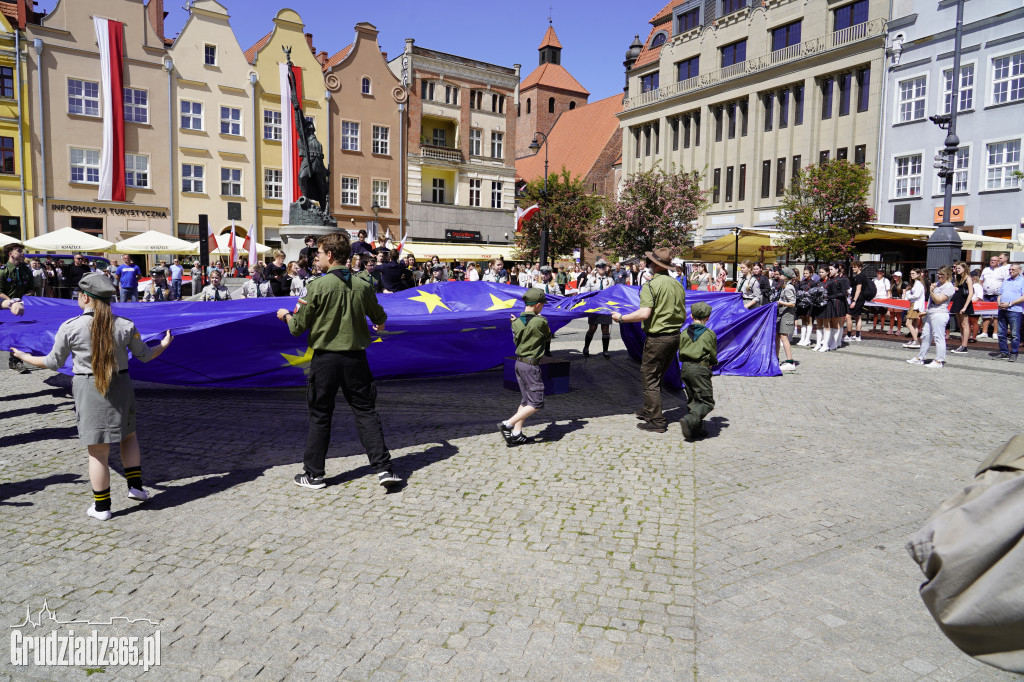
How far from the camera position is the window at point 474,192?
5116 centimetres

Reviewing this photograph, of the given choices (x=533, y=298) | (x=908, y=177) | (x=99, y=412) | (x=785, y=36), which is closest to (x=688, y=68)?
(x=785, y=36)

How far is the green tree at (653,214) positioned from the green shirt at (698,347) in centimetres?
3146

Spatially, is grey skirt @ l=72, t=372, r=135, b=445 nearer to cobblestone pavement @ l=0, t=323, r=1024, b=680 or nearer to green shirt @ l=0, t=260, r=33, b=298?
cobblestone pavement @ l=0, t=323, r=1024, b=680

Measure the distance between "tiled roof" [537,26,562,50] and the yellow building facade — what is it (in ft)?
191

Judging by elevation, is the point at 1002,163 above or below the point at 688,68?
below

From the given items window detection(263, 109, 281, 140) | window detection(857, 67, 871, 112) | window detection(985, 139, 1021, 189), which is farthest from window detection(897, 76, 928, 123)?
window detection(263, 109, 281, 140)

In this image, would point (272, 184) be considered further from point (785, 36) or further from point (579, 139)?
point (579, 139)

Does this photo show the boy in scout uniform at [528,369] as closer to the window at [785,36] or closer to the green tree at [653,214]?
the green tree at [653,214]

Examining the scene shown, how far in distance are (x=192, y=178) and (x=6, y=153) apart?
8.22 m

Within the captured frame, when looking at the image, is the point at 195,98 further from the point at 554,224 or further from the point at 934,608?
the point at 934,608

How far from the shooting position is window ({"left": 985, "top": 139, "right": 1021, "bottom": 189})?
2920 centimetres

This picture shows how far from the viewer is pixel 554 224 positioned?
5000cm

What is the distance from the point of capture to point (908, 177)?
3372 cm

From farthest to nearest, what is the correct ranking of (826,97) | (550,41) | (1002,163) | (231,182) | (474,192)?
(550,41), (474,192), (231,182), (826,97), (1002,163)
